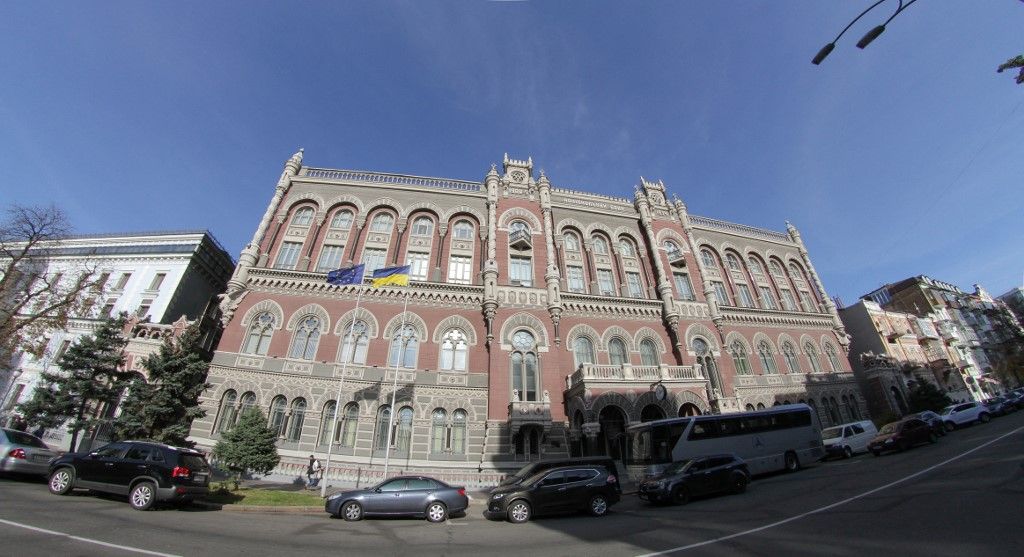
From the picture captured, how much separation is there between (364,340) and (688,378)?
21208 mm

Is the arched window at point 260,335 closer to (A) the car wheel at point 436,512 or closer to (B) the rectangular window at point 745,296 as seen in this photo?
(A) the car wheel at point 436,512

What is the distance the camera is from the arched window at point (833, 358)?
3566 cm

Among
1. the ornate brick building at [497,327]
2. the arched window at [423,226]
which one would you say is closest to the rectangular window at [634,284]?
the ornate brick building at [497,327]

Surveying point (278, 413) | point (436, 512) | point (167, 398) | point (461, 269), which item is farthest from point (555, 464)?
point (167, 398)

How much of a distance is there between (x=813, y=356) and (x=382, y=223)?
39.7 m

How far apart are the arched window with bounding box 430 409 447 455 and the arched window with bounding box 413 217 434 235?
1395 cm

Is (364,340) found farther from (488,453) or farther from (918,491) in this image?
(918,491)

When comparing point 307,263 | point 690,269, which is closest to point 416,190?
point 307,263

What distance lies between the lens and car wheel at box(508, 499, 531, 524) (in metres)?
12.6

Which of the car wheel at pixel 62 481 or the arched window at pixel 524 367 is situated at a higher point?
the arched window at pixel 524 367

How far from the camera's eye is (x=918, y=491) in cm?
1072

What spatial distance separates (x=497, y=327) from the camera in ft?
87.4

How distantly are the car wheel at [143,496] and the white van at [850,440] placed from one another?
32390 mm

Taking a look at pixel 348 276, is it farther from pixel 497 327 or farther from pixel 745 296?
pixel 745 296
